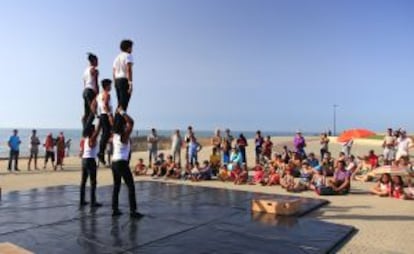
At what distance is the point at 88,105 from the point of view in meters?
7.60

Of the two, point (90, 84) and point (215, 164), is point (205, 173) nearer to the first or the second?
point (215, 164)

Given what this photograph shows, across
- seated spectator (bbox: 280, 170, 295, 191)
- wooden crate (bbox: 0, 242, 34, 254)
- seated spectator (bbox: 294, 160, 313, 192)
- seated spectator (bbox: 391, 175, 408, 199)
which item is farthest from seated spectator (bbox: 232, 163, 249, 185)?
wooden crate (bbox: 0, 242, 34, 254)

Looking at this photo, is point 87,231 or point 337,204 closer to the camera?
point 87,231

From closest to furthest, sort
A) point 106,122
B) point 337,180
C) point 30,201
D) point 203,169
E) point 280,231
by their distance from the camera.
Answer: point 280,231
point 106,122
point 30,201
point 337,180
point 203,169

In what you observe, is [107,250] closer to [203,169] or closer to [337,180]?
[337,180]

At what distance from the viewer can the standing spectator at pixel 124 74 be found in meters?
6.70

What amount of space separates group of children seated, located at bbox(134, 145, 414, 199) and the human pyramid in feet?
18.6

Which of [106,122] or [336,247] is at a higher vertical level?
[106,122]

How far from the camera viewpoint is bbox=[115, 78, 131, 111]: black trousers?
673cm

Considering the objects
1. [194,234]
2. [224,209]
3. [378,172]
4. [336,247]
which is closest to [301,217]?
[224,209]

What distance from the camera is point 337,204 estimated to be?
9.48 m

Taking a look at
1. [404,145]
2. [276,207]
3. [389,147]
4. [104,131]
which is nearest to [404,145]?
[404,145]

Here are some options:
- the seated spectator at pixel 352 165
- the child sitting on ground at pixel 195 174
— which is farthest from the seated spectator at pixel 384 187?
the child sitting on ground at pixel 195 174

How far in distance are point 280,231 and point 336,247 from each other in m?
0.83
